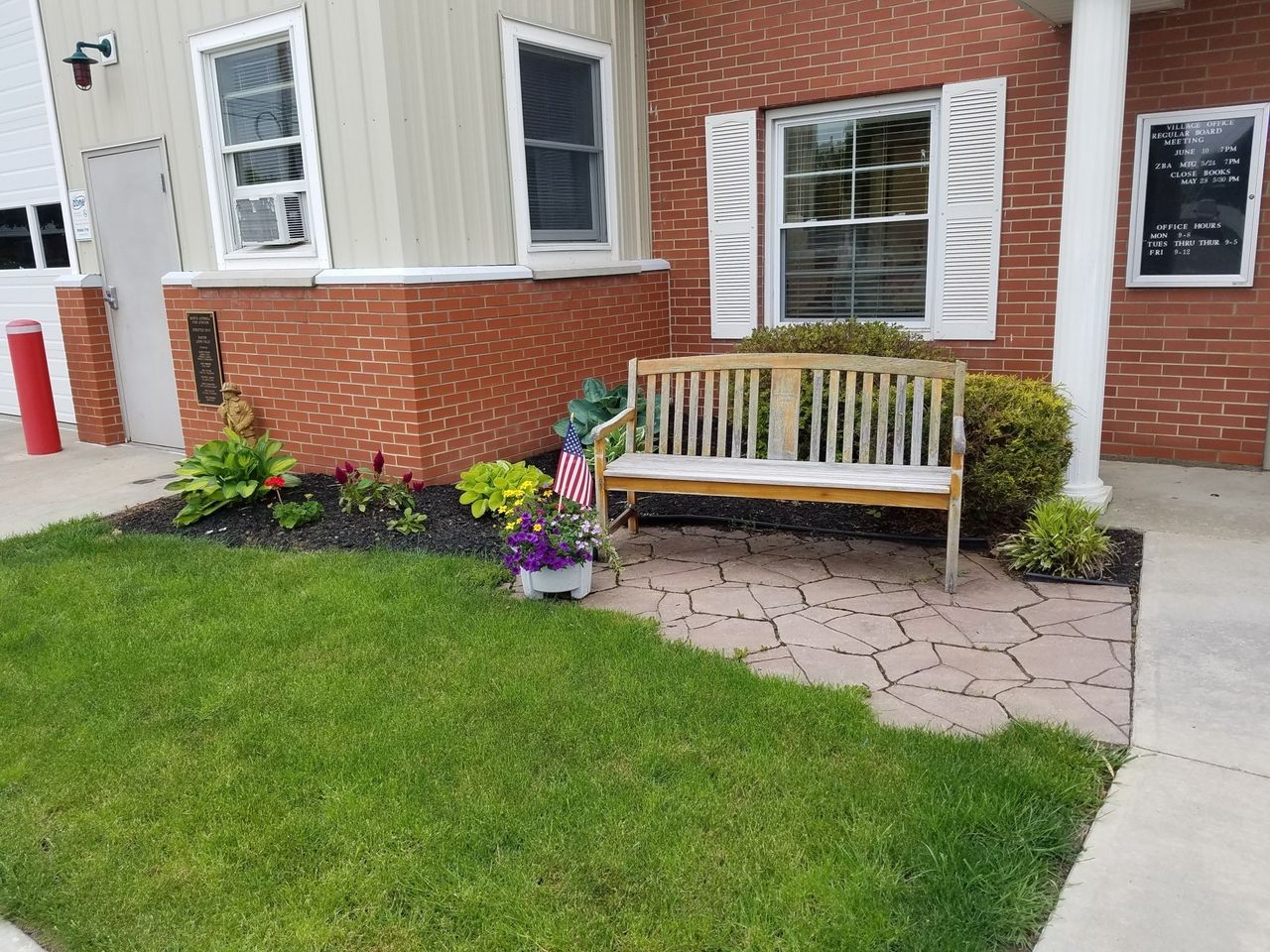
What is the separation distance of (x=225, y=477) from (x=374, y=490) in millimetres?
1043

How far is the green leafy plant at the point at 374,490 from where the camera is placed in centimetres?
588

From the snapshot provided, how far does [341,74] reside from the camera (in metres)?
5.91

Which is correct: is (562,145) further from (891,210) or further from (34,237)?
(34,237)

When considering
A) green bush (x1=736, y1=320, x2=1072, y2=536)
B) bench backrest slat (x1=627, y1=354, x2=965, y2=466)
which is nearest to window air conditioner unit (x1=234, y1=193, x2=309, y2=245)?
bench backrest slat (x1=627, y1=354, x2=965, y2=466)

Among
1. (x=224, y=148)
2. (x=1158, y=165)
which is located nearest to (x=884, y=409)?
(x=1158, y=165)

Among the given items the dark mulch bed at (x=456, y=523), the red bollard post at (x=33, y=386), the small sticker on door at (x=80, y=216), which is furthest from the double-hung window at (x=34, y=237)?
the dark mulch bed at (x=456, y=523)

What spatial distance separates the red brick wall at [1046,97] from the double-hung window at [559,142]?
92 cm

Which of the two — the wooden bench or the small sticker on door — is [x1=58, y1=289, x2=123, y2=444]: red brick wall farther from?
the wooden bench

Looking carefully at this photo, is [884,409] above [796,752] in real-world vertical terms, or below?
above

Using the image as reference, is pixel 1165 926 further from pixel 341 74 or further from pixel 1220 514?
pixel 341 74

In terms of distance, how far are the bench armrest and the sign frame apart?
3.43m

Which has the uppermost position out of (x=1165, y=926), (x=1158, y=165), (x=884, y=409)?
(x=1158, y=165)

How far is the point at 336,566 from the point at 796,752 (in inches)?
114

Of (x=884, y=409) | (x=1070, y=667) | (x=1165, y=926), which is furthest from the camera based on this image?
(x=884, y=409)
